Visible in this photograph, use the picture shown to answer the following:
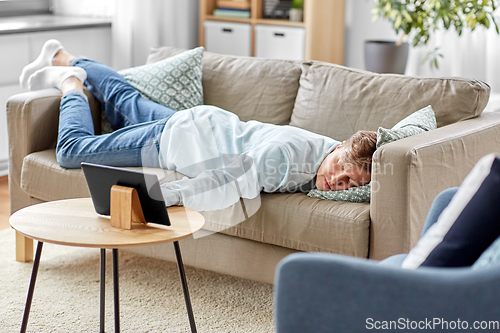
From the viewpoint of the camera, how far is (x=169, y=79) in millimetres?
2611

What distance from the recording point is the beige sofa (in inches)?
67.7

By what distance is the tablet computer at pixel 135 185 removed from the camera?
1464 millimetres

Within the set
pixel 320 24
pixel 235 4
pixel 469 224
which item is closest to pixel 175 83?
pixel 320 24

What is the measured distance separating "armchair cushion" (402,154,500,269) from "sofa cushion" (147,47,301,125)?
4.87 feet

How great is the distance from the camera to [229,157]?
2012 mm

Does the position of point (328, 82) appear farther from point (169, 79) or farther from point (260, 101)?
point (169, 79)

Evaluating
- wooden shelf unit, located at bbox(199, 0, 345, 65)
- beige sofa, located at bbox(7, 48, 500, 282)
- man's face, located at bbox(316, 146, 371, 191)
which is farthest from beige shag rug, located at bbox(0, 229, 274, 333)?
wooden shelf unit, located at bbox(199, 0, 345, 65)

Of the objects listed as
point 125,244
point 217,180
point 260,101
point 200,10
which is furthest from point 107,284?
point 200,10

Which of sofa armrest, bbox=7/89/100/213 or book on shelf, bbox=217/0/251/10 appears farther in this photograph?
book on shelf, bbox=217/0/251/10

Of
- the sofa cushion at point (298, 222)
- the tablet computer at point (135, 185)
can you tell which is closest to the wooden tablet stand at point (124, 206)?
the tablet computer at point (135, 185)

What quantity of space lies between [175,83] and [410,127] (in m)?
1.10

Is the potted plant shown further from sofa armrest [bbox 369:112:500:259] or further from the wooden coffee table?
the wooden coffee table

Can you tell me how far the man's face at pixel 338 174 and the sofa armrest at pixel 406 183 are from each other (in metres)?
0.14

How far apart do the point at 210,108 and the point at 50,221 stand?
0.87 m
